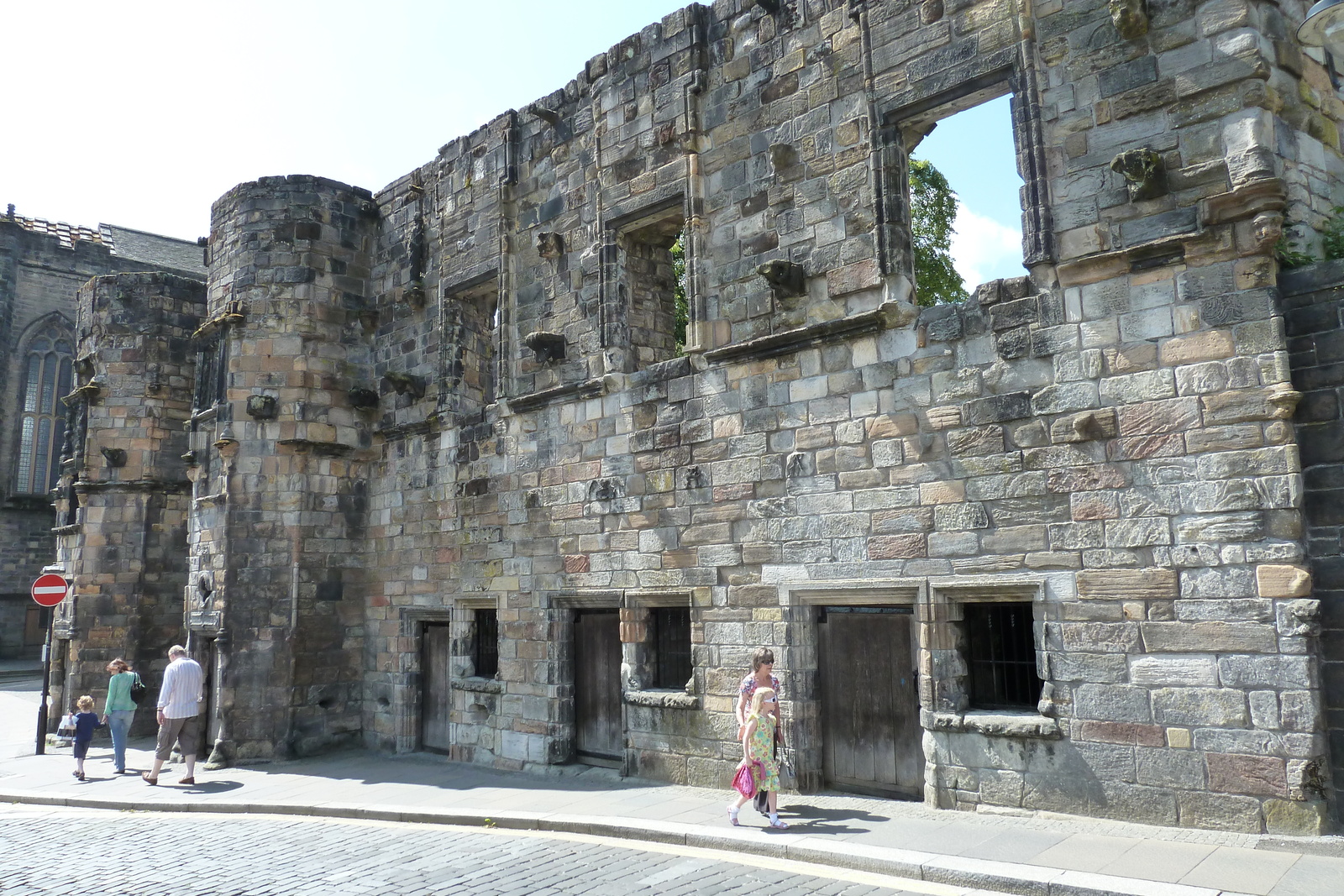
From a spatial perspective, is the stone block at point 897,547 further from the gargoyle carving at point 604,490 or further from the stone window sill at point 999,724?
the gargoyle carving at point 604,490

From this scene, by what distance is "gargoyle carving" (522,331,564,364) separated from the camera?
34.5ft

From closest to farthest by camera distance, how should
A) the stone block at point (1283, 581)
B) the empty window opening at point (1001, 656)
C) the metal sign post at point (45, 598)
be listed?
the stone block at point (1283, 581)
the empty window opening at point (1001, 656)
the metal sign post at point (45, 598)

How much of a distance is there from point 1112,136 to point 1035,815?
4.82 meters

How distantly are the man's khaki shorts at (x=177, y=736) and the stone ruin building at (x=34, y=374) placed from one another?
20.3 m

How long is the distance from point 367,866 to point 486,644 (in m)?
4.72

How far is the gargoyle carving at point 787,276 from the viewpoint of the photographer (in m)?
8.34

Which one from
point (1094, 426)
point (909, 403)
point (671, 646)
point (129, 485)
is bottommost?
point (671, 646)

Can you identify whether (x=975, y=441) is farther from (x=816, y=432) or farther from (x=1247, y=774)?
(x=1247, y=774)

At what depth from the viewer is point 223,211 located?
1318cm

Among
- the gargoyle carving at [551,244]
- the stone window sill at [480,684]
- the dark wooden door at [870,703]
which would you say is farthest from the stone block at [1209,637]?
the gargoyle carving at [551,244]

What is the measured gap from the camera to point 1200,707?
609 cm

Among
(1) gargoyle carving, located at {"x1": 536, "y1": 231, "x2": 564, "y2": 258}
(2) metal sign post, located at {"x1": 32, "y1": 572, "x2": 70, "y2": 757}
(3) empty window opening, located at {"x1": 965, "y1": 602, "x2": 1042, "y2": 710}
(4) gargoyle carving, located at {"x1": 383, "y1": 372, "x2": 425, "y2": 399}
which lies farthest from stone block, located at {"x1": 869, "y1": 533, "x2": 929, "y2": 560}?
(2) metal sign post, located at {"x1": 32, "y1": 572, "x2": 70, "y2": 757}

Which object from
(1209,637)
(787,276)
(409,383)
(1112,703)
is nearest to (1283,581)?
(1209,637)

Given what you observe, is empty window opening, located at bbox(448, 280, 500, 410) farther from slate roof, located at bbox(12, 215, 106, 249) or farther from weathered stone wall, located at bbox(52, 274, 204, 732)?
slate roof, located at bbox(12, 215, 106, 249)
